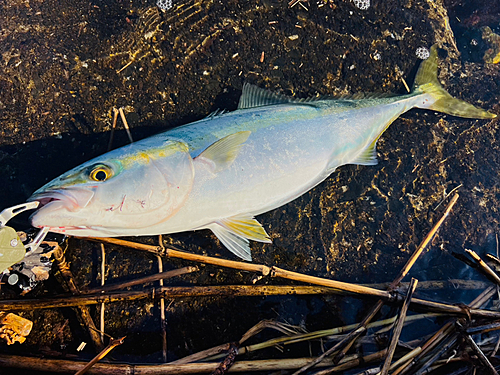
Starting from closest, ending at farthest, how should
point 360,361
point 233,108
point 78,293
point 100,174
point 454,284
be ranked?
1. point 100,174
2. point 360,361
3. point 78,293
4. point 454,284
5. point 233,108

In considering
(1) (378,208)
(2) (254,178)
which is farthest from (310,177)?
(1) (378,208)

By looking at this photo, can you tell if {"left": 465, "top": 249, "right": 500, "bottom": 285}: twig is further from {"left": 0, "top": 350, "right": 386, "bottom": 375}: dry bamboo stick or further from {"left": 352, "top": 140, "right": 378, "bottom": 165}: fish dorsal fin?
{"left": 0, "top": 350, "right": 386, "bottom": 375}: dry bamboo stick

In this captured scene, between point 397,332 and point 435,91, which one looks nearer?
point 397,332

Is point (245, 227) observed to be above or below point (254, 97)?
below

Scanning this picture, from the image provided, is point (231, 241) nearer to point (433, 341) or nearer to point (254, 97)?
point (254, 97)

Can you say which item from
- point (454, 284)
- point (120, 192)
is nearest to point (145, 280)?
point (120, 192)

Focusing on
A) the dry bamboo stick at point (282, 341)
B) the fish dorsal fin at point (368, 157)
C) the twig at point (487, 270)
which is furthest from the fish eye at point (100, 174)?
the twig at point (487, 270)
